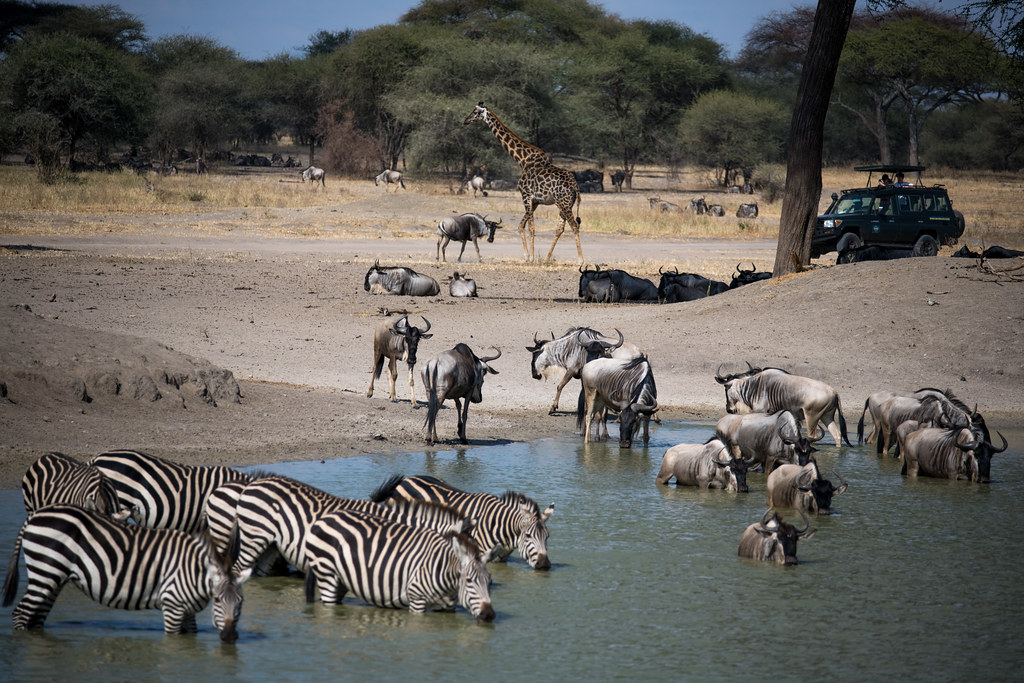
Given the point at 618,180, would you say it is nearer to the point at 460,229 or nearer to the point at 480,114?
the point at 480,114

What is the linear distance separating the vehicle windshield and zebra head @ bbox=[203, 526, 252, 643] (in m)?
20.2

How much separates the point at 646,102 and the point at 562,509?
54.2 meters

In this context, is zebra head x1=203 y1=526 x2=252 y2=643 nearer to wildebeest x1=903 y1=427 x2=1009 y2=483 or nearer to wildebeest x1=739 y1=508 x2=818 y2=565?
wildebeest x1=739 y1=508 x2=818 y2=565

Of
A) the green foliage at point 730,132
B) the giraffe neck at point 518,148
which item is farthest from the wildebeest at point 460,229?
the green foliage at point 730,132

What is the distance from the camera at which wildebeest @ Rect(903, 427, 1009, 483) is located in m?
10.1

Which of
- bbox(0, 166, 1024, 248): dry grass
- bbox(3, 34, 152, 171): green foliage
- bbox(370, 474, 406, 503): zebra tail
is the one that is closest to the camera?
bbox(370, 474, 406, 503): zebra tail

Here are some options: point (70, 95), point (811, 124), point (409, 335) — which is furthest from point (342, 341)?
point (70, 95)

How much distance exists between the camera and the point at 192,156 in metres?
62.2

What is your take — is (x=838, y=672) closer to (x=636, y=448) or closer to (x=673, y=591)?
(x=673, y=591)

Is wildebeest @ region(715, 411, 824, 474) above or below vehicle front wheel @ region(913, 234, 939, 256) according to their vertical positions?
below

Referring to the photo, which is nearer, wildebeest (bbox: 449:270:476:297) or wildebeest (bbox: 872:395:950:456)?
wildebeest (bbox: 872:395:950:456)

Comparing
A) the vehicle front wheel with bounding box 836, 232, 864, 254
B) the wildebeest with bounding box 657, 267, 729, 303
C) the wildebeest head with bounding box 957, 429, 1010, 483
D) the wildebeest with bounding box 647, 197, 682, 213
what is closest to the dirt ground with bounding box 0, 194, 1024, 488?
the wildebeest with bounding box 657, 267, 729, 303

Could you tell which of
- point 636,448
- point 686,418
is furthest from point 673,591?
point 686,418

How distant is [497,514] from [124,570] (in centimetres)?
250
